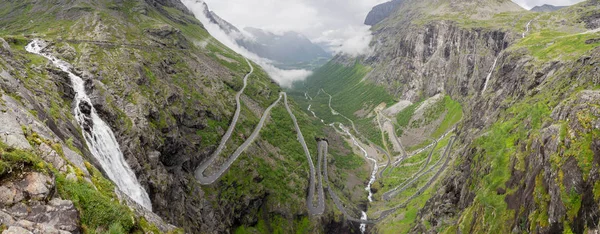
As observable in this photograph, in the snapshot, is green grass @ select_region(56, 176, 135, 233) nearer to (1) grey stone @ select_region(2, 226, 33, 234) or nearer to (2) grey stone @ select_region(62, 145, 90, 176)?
(1) grey stone @ select_region(2, 226, 33, 234)

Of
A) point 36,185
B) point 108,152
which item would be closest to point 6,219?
point 36,185

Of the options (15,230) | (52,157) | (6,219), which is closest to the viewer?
(15,230)

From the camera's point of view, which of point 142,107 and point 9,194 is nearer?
point 9,194

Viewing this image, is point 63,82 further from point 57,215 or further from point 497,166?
point 497,166

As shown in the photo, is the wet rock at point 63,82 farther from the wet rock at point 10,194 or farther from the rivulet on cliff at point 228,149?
the wet rock at point 10,194

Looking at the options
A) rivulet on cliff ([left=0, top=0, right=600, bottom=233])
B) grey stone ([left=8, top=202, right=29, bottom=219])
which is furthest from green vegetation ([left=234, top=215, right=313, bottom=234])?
grey stone ([left=8, top=202, right=29, bottom=219])

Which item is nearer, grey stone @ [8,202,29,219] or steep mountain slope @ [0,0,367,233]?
grey stone @ [8,202,29,219]
